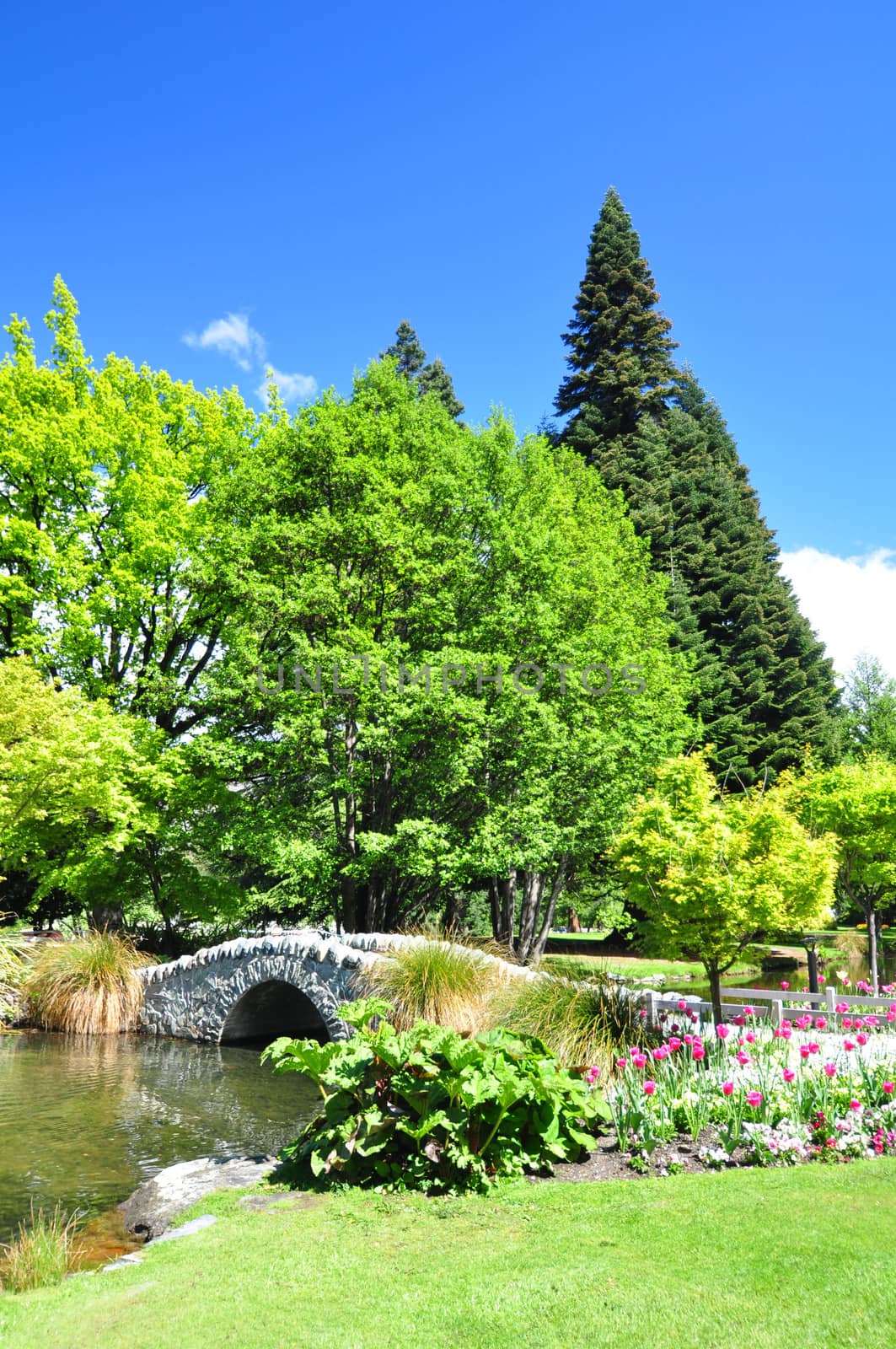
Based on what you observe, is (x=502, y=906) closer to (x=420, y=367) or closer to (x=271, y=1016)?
(x=271, y=1016)

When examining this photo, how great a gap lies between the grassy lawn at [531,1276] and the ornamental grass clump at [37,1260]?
30cm

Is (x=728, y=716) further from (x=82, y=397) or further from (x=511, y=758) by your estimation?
(x=82, y=397)

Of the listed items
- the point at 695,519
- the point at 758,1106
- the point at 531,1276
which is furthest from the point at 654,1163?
the point at 695,519

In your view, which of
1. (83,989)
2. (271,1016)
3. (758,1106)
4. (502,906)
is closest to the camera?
(758,1106)

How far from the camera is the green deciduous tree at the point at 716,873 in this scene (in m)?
10.7

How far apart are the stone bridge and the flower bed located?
6161 millimetres

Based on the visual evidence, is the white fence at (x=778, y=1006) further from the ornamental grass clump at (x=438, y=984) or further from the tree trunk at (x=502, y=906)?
the tree trunk at (x=502, y=906)

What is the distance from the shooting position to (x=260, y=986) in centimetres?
1670

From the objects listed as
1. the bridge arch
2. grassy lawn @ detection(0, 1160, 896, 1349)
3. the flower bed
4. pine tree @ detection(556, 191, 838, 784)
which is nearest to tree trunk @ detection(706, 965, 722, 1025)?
the flower bed

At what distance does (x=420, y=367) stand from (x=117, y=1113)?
1391 inches

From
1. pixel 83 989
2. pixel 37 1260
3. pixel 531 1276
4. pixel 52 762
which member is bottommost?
pixel 83 989

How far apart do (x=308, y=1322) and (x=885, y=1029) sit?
8255 mm

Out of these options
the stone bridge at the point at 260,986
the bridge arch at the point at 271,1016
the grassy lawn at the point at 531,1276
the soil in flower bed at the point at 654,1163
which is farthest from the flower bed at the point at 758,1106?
the bridge arch at the point at 271,1016

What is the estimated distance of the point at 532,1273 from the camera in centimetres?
474
